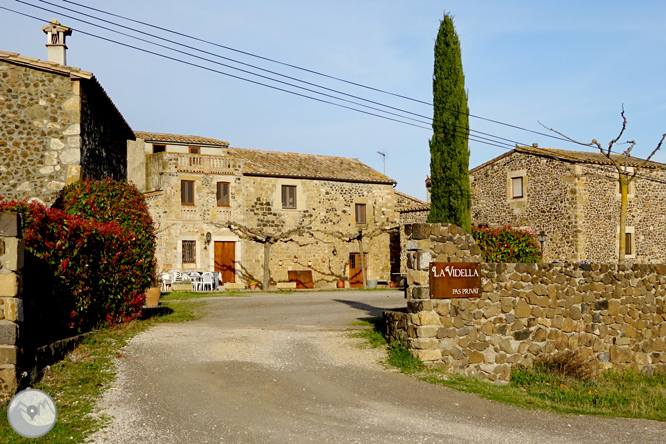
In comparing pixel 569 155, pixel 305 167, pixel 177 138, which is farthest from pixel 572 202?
pixel 177 138

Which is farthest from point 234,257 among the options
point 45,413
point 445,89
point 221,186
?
point 45,413

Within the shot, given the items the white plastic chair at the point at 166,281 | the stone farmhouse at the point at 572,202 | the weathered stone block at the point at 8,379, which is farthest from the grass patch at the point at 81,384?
the stone farmhouse at the point at 572,202

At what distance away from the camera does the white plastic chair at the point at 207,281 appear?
2772 cm

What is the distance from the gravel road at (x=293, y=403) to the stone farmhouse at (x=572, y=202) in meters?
20.1

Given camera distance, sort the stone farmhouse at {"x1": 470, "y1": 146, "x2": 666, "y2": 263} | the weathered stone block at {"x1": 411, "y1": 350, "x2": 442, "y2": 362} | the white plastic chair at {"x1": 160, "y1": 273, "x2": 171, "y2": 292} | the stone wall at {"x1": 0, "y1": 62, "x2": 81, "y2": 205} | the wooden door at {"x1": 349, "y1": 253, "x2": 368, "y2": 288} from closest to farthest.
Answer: the weathered stone block at {"x1": 411, "y1": 350, "x2": 442, "y2": 362} → the stone wall at {"x1": 0, "y1": 62, "x2": 81, "y2": 205} → the white plastic chair at {"x1": 160, "y1": 273, "x2": 171, "y2": 292} → the stone farmhouse at {"x1": 470, "y1": 146, "x2": 666, "y2": 263} → the wooden door at {"x1": 349, "y1": 253, "x2": 368, "y2": 288}

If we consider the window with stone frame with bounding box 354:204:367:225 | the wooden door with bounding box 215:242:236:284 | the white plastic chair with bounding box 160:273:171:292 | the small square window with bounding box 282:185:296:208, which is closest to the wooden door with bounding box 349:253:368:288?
the window with stone frame with bounding box 354:204:367:225

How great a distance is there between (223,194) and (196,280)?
4.54 meters

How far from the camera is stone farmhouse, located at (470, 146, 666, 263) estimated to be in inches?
1114

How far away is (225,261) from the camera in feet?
96.9

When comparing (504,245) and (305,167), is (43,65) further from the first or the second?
(305,167)

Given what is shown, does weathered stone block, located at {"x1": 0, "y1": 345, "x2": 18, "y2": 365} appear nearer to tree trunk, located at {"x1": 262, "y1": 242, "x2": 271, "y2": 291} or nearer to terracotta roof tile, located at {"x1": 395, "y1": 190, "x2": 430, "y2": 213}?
tree trunk, located at {"x1": 262, "y1": 242, "x2": 271, "y2": 291}

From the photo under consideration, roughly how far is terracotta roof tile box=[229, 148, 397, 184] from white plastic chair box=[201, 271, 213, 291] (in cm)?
548

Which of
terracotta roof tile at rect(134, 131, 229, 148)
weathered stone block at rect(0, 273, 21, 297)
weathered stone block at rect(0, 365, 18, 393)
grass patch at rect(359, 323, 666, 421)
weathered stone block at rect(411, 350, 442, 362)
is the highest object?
terracotta roof tile at rect(134, 131, 229, 148)

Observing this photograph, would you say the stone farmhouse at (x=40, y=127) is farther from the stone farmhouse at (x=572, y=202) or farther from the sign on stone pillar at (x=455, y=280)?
the stone farmhouse at (x=572, y=202)
